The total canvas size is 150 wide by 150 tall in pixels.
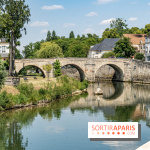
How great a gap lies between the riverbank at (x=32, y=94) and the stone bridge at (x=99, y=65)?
2055 cm

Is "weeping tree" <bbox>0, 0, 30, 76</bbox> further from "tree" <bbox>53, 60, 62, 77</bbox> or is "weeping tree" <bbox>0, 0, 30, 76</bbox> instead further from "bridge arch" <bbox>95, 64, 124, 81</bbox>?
"bridge arch" <bbox>95, 64, 124, 81</bbox>

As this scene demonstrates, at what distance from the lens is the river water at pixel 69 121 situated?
1223 inches

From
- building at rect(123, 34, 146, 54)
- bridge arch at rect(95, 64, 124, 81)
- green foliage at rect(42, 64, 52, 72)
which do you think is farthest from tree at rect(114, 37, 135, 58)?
green foliage at rect(42, 64, 52, 72)

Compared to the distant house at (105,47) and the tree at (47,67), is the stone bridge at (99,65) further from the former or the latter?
the distant house at (105,47)

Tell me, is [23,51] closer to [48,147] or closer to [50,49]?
→ [50,49]

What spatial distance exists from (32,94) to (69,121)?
467 inches

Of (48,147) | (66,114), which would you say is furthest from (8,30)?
(48,147)

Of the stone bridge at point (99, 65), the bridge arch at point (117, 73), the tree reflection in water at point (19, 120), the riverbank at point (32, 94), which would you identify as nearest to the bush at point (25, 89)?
Answer: the riverbank at point (32, 94)

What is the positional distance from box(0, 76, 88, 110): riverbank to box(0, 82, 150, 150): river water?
148cm

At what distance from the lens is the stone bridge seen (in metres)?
84.4

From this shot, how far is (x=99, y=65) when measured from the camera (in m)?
91.0

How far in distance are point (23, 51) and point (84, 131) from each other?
290 feet

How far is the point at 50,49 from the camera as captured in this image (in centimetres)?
10525

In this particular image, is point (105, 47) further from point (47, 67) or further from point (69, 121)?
point (69, 121)
